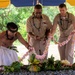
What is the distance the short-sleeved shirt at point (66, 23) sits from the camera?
5.76 metres

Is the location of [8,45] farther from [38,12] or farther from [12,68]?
[38,12]

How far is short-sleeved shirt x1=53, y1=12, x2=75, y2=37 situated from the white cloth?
1.32 m

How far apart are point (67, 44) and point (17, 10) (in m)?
5.70

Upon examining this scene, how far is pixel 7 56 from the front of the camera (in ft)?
15.5

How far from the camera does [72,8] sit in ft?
36.1

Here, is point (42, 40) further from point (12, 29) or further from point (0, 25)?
point (0, 25)

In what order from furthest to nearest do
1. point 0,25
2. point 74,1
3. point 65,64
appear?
point 0,25 → point 74,1 → point 65,64

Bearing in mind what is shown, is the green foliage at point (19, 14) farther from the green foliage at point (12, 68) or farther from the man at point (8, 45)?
the green foliage at point (12, 68)

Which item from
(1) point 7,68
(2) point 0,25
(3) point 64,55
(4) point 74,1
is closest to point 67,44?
(3) point 64,55

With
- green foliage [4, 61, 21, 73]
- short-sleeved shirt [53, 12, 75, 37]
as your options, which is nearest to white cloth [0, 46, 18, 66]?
green foliage [4, 61, 21, 73]

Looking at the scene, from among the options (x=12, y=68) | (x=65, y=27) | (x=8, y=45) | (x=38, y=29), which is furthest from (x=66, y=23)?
(x=12, y=68)

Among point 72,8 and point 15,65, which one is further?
point 72,8

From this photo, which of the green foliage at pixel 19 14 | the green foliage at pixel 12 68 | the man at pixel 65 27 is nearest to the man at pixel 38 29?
the man at pixel 65 27

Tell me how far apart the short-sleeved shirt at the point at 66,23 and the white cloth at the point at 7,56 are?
1.32 meters
